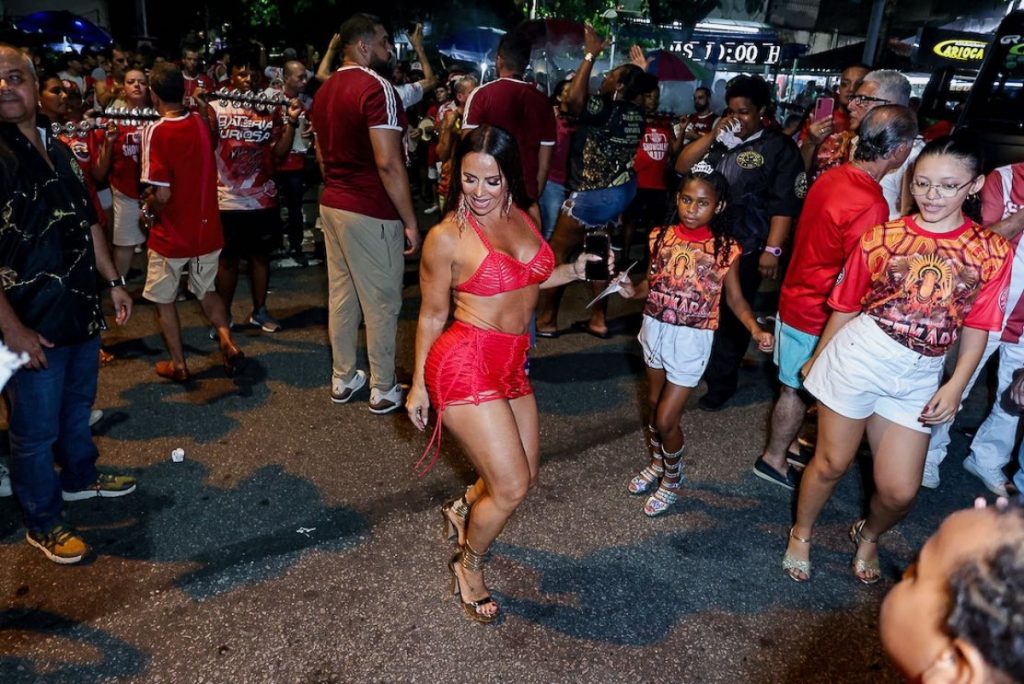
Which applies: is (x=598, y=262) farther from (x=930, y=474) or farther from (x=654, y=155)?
(x=654, y=155)

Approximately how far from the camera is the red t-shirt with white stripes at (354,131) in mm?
4223

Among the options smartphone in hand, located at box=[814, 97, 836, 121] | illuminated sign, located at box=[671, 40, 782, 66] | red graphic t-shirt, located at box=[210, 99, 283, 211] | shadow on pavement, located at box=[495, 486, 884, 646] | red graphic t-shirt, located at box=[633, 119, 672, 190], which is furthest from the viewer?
illuminated sign, located at box=[671, 40, 782, 66]

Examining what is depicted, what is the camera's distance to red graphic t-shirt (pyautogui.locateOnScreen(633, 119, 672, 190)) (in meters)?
8.20

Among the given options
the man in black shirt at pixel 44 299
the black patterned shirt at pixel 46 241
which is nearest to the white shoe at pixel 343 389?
the man in black shirt at pixel 44 299

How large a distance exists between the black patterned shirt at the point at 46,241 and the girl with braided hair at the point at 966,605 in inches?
126

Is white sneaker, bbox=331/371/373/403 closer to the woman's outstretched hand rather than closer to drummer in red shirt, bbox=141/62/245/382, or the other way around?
drummer in red shirt, bbox=141/62/245/382

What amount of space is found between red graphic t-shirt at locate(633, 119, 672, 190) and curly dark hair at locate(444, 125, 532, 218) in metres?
5.56

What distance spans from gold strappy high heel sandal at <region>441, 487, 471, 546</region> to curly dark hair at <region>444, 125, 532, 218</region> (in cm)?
141

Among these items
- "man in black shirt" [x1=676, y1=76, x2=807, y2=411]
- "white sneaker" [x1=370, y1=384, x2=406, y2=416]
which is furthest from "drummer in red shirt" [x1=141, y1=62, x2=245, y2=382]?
"man in black shirt" [x1=676, y1=76, x2=807, y2=411]

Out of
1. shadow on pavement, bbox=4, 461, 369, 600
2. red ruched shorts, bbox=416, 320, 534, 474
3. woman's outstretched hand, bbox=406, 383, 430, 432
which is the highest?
red ruched shorts, bbox=416, 320, 534, 474

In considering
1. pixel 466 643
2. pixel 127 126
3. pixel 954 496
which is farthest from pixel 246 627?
pixel 127 126

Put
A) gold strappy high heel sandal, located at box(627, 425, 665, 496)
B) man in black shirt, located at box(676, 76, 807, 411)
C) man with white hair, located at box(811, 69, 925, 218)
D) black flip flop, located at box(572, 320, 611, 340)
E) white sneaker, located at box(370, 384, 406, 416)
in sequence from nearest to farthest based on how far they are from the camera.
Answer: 1. gold strappy high heel sandal, located at box(627, 425, 665, 496)
2. man with white hair, located at box(811, 69, 925, 218)
3. man in black shirt, located at box(676, 76, 807, 411)
4. white sneaker, located at box(370, 384, 406, 416)
5. black flip flop, located at box(572, 320, 611, 340)

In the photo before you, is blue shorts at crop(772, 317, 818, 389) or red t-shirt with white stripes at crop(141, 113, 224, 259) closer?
blue shorts at crop(772, 317, 818, 389)

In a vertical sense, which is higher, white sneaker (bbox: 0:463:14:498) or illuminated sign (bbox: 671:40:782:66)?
illuminated sign (bbox: 671:40:782:66)
